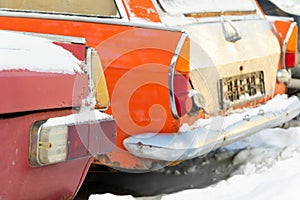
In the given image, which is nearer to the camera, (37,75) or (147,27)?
(37,75)

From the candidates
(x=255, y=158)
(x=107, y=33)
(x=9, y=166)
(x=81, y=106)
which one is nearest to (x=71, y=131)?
(x=81, y=106)

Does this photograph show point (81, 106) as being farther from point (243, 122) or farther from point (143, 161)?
point (243, 122)

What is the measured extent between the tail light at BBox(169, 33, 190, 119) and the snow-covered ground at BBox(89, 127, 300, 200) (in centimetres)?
54

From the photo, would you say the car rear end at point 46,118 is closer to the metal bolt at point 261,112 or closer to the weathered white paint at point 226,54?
the weathered white paint at point 226,54

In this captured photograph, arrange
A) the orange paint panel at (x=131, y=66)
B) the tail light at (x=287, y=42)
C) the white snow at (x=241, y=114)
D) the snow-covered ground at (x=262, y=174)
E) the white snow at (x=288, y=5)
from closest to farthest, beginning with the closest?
the snow-covered ground at (x=262, y=174)
the orange paint panel at (x=131, y=66)
the white snow at (x=241, y=114)
the tail light at (x=287, y=42)
the white snow at (x=288, y=5)

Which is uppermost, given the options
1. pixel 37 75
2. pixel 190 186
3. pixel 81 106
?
pixel 37 75

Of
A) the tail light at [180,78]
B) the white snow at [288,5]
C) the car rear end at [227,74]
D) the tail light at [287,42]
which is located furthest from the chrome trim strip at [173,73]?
the white snow at [288,5]

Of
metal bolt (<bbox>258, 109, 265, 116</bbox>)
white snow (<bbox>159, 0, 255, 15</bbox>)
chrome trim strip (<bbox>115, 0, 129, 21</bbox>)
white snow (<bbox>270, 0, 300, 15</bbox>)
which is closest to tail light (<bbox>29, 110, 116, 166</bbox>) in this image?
chrome trim strip (<bbox>115, 0, 129, 21</bbox>)

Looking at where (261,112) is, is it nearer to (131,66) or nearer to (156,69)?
(156,69)

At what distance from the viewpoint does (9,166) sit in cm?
172

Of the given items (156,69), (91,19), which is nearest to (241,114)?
(156,69)

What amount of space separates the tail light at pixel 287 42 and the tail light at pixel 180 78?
154 centimetres

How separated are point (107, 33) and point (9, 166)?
67.6 inches

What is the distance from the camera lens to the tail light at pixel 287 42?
464 cm
